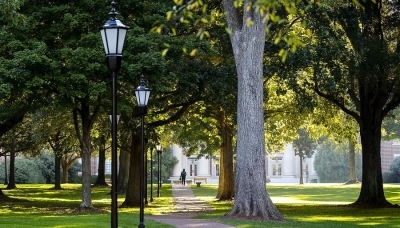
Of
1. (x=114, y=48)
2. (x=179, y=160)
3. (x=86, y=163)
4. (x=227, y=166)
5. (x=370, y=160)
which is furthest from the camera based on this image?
(x=179, y=160)

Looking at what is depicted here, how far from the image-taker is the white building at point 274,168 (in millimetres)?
97625

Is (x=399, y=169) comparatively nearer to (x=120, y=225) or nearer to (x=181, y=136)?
(x=181, y=136)

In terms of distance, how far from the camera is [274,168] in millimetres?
102875

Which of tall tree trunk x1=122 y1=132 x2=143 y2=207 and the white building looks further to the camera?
the white building

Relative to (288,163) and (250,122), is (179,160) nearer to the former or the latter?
(288,163)

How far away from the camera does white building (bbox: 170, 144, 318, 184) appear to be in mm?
97625

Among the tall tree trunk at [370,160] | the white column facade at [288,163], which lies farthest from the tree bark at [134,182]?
the white column facade at [288,163]

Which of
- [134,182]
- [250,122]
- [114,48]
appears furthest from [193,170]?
[114,48]

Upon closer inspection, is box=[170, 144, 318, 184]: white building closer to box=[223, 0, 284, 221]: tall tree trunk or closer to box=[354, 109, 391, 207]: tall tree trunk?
box=[354, 109, 391, 207]: tall tree trunk

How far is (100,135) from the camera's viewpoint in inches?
1478

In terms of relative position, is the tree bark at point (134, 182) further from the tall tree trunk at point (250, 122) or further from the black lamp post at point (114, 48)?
the black lamp post at point (114, 48)

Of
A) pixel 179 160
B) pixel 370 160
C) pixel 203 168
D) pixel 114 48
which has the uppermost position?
pixel 179 160

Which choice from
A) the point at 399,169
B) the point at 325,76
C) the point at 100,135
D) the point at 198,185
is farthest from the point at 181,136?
the point at 399,169

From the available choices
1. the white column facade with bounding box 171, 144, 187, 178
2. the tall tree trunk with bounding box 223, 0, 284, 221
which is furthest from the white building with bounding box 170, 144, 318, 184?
the tall tree trunk with bounding box 223, 0, 284, 221
